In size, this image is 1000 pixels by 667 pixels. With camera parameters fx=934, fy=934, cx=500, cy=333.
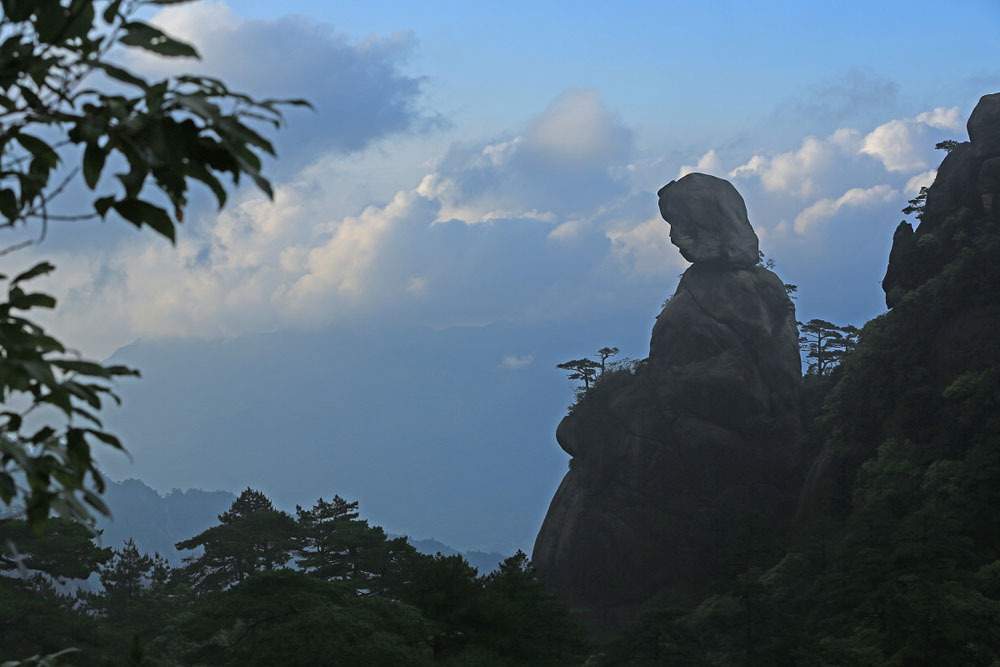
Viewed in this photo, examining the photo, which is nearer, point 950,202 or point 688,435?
point 950,202

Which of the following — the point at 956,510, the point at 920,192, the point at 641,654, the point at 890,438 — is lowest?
the point at 641,654

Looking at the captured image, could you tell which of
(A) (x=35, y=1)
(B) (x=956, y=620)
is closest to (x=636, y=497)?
(B) (x=956, y=620)

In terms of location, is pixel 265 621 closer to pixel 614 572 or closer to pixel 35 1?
pixel 35 1

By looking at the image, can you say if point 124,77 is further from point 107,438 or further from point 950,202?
point 950,202

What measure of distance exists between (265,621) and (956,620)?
12.9 m

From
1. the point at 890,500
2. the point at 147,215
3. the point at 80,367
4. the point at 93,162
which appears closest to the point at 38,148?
the point at 93,162

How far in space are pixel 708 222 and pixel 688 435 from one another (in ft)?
33.4

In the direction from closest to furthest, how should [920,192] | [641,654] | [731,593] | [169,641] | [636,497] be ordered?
[641,654]
[731,593]
[169,641]
[920,192]
[636,497]

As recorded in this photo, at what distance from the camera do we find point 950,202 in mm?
34688

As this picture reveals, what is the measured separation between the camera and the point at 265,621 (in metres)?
18.0

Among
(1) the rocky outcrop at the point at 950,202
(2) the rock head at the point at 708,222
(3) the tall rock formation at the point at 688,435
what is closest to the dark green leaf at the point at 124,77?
(3) the tall rock formation at the point at 688,435

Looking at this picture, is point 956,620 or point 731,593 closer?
point 956,620

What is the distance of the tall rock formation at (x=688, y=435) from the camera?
1480 inches

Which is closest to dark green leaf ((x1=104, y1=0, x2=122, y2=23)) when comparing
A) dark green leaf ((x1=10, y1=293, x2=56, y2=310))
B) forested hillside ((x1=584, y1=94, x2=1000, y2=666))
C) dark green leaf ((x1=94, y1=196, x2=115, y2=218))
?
dark green leaf ((x1=94, y1=196, x2=115, y2=218))
